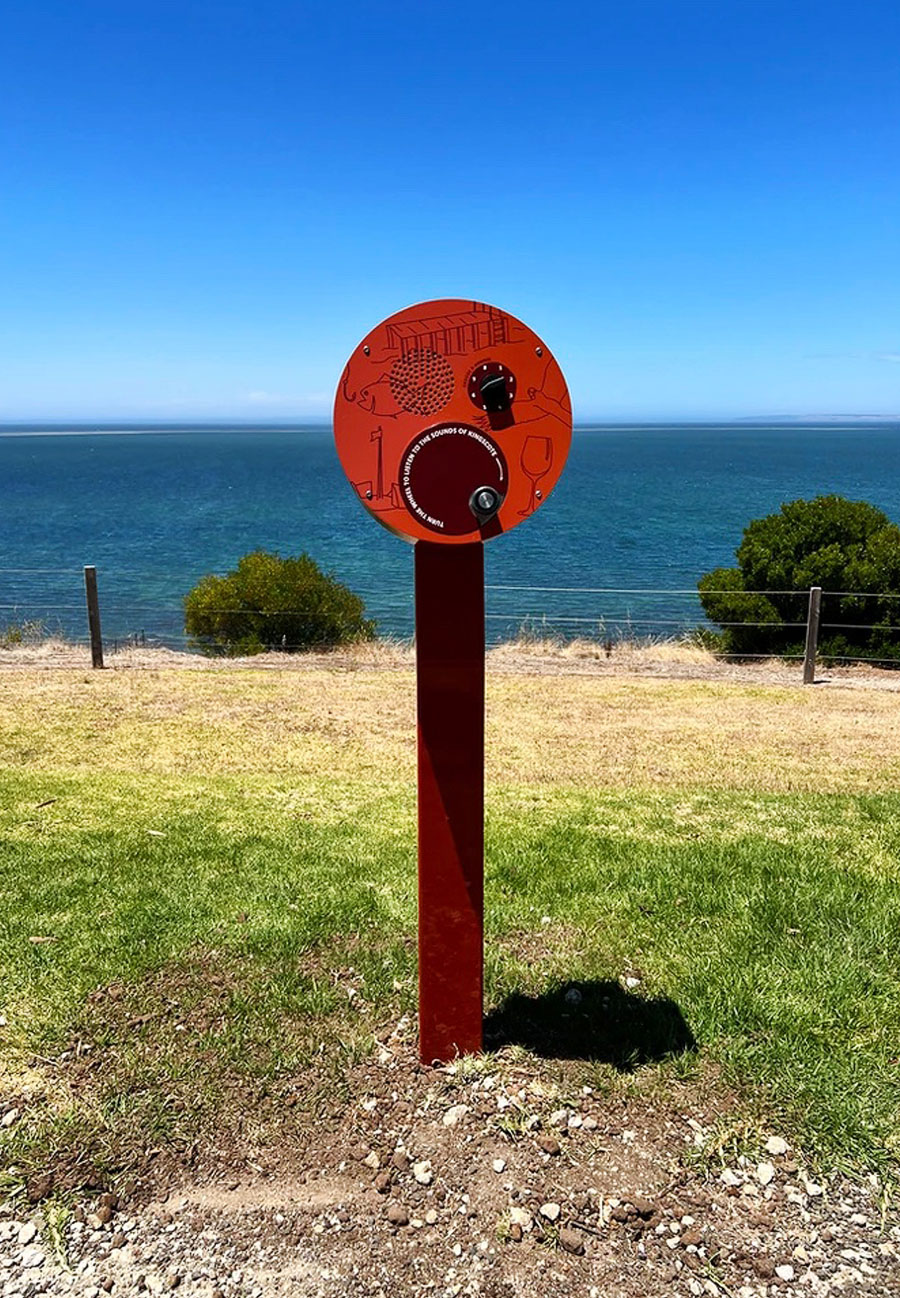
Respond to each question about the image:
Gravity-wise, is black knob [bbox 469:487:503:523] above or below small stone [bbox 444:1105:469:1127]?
above

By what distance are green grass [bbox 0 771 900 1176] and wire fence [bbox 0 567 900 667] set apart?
617cm

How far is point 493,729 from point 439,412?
6122 mm

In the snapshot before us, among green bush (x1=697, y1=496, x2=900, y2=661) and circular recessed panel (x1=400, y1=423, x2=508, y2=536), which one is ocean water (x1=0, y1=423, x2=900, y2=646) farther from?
circular recessed panel (x1=400, y1=423, x2=508, y2=536)

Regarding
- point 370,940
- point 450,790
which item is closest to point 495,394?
point 450,790

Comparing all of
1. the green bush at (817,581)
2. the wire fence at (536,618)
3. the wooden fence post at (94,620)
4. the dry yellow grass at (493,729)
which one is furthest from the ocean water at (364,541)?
the dry yellow grass at (493,729)

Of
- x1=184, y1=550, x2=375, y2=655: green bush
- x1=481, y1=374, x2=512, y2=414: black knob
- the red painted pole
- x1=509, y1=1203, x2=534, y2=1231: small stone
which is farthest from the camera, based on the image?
x1=184, y1=550, x2=375, y2=655: green bush

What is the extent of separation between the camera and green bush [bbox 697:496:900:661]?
14.5 metres

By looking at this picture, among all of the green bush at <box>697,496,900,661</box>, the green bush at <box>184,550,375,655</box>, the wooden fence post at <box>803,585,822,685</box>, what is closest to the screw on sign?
the wooden fence post at <box>803,585,822,685</box>

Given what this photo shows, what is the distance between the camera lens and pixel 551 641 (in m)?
16.1

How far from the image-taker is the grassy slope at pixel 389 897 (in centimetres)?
339

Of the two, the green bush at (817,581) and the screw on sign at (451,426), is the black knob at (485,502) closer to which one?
the screw on sign at (451,426)

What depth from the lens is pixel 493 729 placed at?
8.74 metres

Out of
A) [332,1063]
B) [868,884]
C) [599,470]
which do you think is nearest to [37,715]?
[332,1063]

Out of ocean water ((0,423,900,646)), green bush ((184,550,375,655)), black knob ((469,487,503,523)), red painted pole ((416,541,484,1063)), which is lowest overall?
ocean water ((0,423,900,646))
